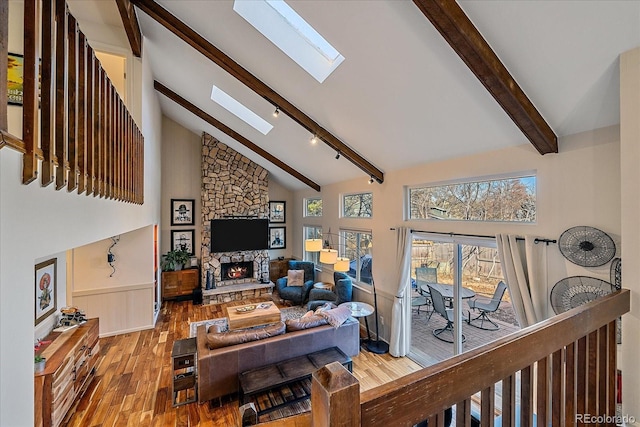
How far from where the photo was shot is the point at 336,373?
2.11ft

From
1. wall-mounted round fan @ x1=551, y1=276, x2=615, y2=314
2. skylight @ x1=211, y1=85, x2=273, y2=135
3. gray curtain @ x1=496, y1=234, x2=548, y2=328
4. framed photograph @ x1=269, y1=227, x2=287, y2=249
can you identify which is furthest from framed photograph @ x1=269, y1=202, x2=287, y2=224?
wall-mounted round fan @ x1=551, y1=276, x2=615, y2=314

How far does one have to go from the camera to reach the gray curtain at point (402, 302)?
14.0 ft

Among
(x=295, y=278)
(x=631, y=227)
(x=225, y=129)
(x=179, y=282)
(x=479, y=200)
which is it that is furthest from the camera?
(x=295, y=278)

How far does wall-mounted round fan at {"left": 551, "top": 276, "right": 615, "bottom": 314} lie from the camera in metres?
2.25

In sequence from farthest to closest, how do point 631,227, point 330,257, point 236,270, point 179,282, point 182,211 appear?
→ point 236,270
point 182,211
point 179,282
point 330,257
point 631,227

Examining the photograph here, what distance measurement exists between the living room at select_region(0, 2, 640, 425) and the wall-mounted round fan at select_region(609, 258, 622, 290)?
81 mm

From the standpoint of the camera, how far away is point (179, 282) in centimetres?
685

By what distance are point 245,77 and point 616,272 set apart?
4.49 metres

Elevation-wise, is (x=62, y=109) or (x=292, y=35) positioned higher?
(x=292, y=35)

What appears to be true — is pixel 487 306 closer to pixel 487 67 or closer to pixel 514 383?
pixel 487 67

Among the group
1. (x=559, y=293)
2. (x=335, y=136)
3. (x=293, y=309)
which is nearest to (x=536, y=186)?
(x=559, y=293)

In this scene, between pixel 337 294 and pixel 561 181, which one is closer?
pixel 561 181

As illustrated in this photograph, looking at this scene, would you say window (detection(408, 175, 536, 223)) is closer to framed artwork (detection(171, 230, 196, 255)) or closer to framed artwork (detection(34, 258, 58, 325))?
framed artwork (detection(34, 258, 58, 325))

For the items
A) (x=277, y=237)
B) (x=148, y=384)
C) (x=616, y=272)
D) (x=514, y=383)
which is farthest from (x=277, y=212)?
(x=514, y=383)
